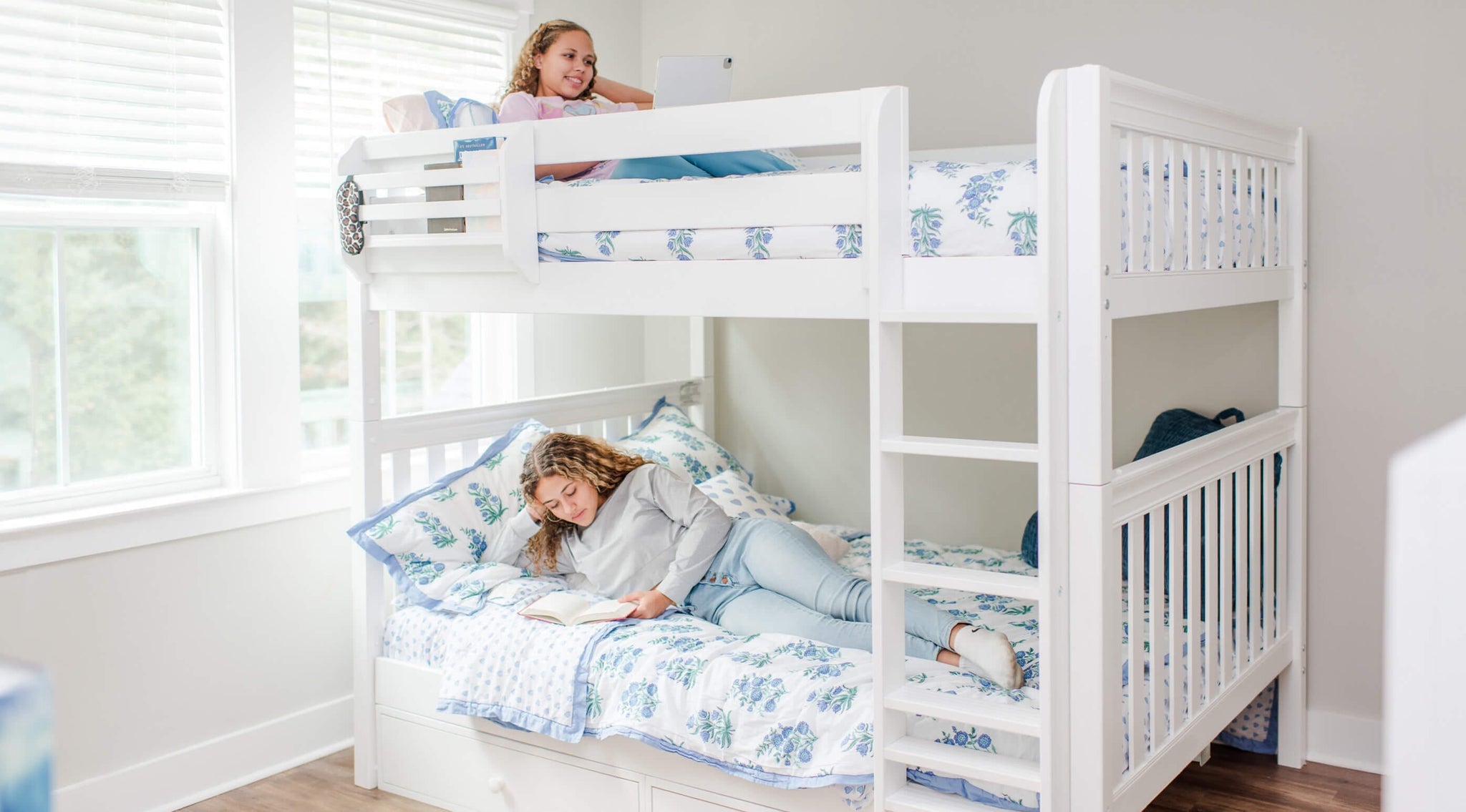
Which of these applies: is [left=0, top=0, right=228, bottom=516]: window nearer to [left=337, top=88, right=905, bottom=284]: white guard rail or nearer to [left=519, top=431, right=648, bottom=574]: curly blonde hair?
→ [left=337, top=88, right=905, bottom=284]: white guard rail

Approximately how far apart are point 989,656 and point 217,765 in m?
1.90

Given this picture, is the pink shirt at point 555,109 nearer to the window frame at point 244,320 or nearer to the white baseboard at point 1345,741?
the window frame at point 244,320

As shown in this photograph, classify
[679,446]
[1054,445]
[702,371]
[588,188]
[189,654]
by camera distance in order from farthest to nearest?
[702,371], [679,446], [189,654], [588,188], [1054,445]

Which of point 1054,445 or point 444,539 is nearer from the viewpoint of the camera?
point 1054,445

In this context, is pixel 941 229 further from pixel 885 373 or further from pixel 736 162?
pixel 736 162

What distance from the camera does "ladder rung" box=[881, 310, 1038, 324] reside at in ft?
5.89

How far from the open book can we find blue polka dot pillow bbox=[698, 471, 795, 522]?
0.60m

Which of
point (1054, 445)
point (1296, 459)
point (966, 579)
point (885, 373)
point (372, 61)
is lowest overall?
point (966, 579)

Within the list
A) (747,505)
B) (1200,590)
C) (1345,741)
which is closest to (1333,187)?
(1200,590)

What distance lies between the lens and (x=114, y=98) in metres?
2.59

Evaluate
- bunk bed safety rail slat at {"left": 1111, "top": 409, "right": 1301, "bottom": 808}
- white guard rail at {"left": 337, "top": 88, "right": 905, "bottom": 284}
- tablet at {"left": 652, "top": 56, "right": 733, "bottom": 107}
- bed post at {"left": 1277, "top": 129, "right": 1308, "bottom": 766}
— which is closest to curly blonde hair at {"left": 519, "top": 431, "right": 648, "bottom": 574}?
white guard rail at {"left": 337, "top": 88, "right": 905, "bottom": 284}

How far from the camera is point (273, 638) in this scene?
9.71 feet

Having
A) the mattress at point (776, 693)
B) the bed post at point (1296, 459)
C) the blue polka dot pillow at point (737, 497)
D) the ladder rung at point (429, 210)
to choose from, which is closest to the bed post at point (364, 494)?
the ladder rung at point (429, 210)

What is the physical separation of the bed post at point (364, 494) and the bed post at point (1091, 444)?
1.72 meters
